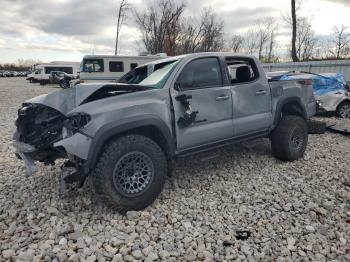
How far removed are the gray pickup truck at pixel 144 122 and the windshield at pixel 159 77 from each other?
0.7 inches

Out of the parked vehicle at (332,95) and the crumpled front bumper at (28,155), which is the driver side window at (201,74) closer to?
the crumpled front bumper at (28,155)

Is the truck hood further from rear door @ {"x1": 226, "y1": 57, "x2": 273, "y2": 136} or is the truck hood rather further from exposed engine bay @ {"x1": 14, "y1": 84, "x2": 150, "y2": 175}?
rear door @ {"x1": 226, "y1": 57, "x2": 273, "y2": 136}

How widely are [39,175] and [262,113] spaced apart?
367 cm

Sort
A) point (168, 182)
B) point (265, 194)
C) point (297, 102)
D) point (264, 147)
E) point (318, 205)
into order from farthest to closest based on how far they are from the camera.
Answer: point (264, 147) → point (297, 102) → point (168, 182) → point (265, 194) → point (318, 205)

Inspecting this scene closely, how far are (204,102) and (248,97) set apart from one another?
3.10ft

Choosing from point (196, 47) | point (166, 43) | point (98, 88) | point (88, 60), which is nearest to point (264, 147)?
point (98, 88)

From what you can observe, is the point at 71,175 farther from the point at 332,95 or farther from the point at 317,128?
the point at 332,95

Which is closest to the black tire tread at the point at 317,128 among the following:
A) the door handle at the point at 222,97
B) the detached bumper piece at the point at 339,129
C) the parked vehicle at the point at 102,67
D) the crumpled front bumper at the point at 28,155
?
the detached bumper piece at the point at 339,129

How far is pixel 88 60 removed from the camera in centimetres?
1853

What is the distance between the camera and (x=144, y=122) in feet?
12.0

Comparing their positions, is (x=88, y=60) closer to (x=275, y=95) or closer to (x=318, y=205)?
(x=275, y=95)

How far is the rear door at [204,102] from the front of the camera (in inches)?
159

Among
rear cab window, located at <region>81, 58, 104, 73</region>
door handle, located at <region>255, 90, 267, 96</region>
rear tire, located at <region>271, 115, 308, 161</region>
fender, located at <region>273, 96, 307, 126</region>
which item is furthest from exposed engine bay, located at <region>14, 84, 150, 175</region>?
rear cab window, located at <region>81, 58, 104, 73</region>

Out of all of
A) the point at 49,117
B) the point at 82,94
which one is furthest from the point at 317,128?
the point at 49,117
